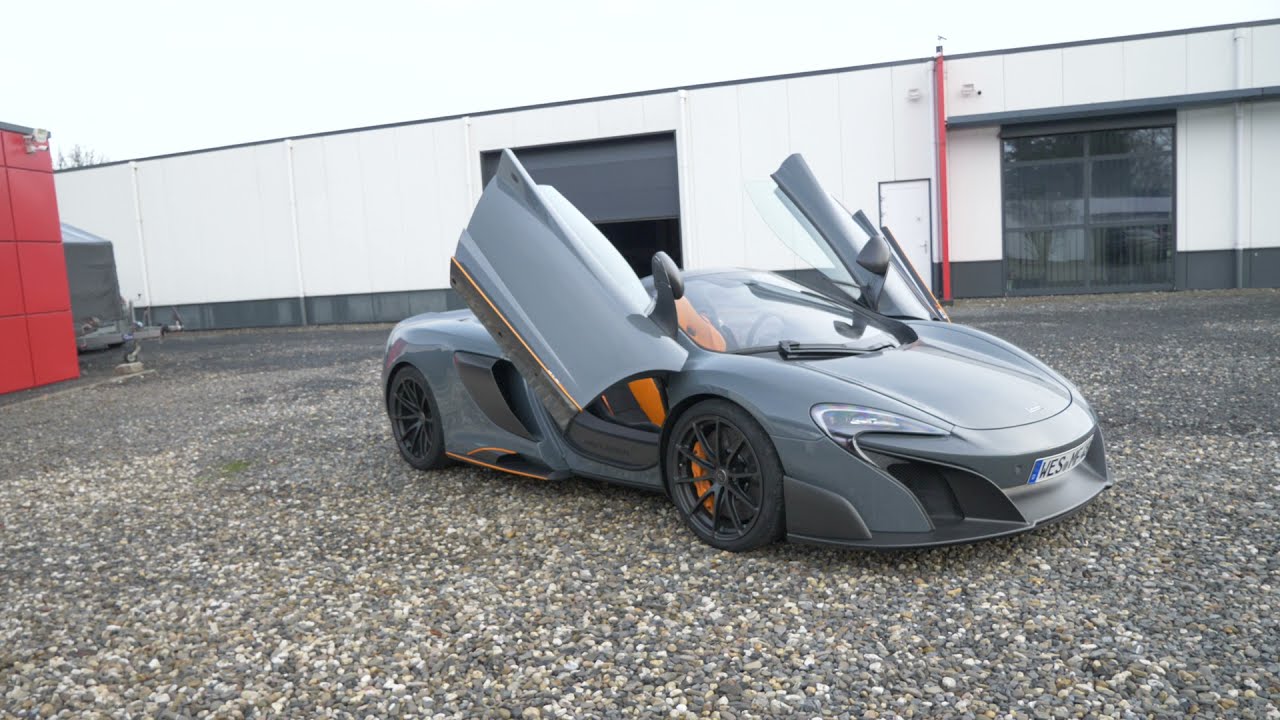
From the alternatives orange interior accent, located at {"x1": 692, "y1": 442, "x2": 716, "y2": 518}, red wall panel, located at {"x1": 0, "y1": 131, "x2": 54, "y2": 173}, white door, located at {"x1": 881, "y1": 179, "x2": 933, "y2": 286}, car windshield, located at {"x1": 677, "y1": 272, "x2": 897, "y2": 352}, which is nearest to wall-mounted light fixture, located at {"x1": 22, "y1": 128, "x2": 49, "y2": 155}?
red wall panel, located at {"x1": 0, "y1": 131, "x2": 54, "y2": 173}

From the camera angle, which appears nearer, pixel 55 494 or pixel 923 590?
pixel 923 590

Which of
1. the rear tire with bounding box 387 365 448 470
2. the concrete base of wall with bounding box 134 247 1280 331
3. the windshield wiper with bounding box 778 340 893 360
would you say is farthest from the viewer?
the concrete base of wall with bounding box 134 247 1280 331

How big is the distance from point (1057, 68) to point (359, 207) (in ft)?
50.0

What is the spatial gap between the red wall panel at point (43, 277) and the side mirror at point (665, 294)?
451 inches

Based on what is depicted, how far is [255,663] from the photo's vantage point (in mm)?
3166

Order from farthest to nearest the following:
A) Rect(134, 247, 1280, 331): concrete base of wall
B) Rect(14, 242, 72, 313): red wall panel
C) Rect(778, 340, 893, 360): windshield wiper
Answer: Rect(134, 247, 1280, 331): concrete base of wall, Rect(14, 242, 72, 313): red wall panel, Rect(778, 340, 893, 360): windshield wiper

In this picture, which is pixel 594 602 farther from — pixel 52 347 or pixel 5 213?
pixel 52 347

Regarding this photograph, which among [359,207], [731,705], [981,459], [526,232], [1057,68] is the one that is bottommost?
[731,705]

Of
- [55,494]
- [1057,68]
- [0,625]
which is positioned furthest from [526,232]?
[1057,68]

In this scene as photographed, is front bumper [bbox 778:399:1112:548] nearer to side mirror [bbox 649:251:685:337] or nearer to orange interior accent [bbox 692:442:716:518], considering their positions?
orange interior accent [bbox 692:442:716:518]

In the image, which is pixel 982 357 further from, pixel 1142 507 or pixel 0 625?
pixel 0 625

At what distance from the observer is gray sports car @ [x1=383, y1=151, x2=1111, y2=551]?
3.51 meters

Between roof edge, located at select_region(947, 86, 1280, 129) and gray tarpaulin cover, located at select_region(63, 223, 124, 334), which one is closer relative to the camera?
gray tarpaulin cover, located at select_region(63, 223, 124, 334)

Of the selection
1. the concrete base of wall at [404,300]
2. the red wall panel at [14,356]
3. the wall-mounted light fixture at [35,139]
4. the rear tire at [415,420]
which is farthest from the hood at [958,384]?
the concrete base of wall at [404,300]
